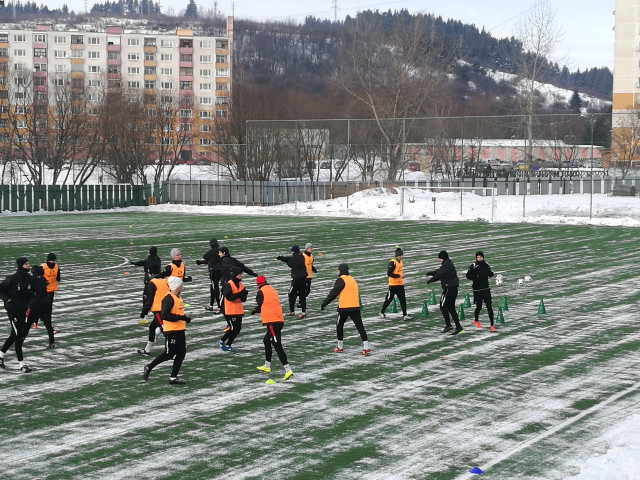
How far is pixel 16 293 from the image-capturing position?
53.4ft

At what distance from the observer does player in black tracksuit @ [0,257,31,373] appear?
16.2 metres

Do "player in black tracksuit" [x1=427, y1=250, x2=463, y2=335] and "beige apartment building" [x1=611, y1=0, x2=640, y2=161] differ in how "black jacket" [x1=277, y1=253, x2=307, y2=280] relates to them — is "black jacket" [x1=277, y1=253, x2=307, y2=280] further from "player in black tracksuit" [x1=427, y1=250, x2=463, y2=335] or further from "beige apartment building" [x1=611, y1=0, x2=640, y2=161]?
"beige apartment building" [x1=611, y1=0, x2=640, y2=161]

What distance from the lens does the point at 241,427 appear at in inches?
525

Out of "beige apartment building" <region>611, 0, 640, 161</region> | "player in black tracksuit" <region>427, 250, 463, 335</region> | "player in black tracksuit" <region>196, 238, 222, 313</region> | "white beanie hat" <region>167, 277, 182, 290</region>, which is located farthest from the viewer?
"beige apartment building" <region>611, 0, 640, 161</region>

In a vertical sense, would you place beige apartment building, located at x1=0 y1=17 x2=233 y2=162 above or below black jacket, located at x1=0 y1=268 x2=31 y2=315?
above

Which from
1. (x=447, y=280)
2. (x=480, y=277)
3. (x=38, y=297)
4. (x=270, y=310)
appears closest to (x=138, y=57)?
(x=480, y=277)

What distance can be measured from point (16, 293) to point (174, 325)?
325 centimetres

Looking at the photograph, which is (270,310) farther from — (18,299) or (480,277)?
(480,277)

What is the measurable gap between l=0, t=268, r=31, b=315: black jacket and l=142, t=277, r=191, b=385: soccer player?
2657 millimetres

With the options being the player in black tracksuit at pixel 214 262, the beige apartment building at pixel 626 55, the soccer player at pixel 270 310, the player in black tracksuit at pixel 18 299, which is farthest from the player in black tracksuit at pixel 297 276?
the beige apartment building at pixel 626 55

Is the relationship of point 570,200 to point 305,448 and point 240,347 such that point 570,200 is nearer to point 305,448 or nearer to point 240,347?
point 240,347

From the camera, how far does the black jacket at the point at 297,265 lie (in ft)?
70.6

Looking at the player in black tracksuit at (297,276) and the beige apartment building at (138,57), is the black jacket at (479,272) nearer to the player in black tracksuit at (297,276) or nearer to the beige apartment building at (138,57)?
the player in black tracksuit at (297,276)

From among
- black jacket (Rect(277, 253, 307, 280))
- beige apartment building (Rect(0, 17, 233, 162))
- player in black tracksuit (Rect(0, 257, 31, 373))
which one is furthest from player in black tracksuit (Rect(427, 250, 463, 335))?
beige apartment building (Rect(0, 17, 233, 162))
